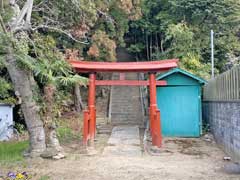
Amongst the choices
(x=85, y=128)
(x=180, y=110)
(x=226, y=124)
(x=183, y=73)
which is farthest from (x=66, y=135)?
(x=226, y=124)

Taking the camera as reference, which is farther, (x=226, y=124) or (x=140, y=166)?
(x=226, y=124)

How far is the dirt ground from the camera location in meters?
6.89

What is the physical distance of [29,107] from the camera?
9070mm

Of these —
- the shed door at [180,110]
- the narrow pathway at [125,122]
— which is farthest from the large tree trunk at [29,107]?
the shed door at [180,110]

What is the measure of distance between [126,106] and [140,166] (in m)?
9.44

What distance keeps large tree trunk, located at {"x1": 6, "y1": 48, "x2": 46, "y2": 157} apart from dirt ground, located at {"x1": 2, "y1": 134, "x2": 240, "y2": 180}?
606 mm

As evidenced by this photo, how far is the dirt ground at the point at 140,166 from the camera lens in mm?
6895

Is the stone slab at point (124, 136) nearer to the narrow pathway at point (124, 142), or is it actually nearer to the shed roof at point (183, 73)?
the narrow pathway at point (124, 142)

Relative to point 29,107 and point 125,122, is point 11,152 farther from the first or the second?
point 125,122

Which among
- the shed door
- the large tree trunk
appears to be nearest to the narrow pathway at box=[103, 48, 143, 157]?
the shed door

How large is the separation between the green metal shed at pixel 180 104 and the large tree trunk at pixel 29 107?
573 cm

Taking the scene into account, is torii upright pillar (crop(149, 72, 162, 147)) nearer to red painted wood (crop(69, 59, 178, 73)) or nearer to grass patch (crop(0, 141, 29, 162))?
red painted wood (crop(69, 59, 178, 73))

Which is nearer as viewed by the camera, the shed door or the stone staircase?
the shed door

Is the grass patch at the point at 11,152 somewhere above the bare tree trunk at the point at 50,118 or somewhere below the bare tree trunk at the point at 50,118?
below
